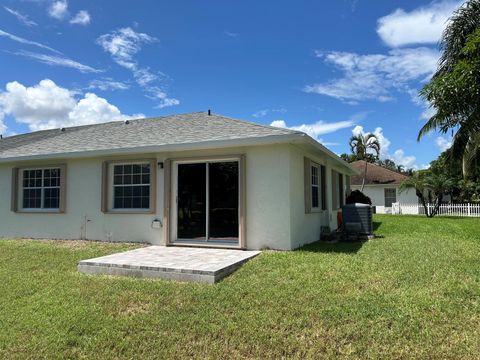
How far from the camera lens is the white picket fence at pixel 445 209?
26.8 metres

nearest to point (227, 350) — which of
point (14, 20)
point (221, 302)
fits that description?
point (221, 302)

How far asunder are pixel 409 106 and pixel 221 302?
58.8ft

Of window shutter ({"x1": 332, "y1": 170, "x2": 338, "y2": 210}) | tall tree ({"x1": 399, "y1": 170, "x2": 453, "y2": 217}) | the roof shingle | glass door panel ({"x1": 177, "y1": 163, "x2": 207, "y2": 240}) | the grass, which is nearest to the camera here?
the grass

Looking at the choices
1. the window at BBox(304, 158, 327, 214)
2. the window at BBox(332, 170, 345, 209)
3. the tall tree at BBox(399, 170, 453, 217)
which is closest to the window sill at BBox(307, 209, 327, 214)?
the window at BBox(304, 158, 327, 214)

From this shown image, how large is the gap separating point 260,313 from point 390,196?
28059 mm

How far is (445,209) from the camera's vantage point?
27.7 meters

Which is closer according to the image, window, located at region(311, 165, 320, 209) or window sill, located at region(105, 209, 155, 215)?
window sill, located at region(105, 209, 155, 215)

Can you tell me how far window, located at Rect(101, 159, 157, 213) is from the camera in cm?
1038

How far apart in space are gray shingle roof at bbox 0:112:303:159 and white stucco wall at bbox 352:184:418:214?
A: 70.3 feet

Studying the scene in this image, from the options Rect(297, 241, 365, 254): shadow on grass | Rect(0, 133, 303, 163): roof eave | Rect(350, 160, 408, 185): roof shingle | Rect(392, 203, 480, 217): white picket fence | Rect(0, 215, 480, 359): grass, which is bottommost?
Rect(0, 215, 480, 359): grass

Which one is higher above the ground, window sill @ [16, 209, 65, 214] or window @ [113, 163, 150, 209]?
Result: window @ [113, 163, 150, 209]

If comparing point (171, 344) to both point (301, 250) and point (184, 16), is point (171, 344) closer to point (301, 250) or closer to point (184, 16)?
point (301, 250)

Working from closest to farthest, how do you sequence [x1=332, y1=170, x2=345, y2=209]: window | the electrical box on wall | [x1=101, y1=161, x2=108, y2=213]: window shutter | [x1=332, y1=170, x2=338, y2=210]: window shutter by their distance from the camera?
the electrical box on wall < [x1=101, y1=161, x2=108, y2=213]: window shutter < [x1=332, y1=170, x2=338, y2=210]: window shutter < [x1=332, y1=170, x2=345, y2=209]: window

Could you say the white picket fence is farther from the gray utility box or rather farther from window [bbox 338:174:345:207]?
the gray utility box
